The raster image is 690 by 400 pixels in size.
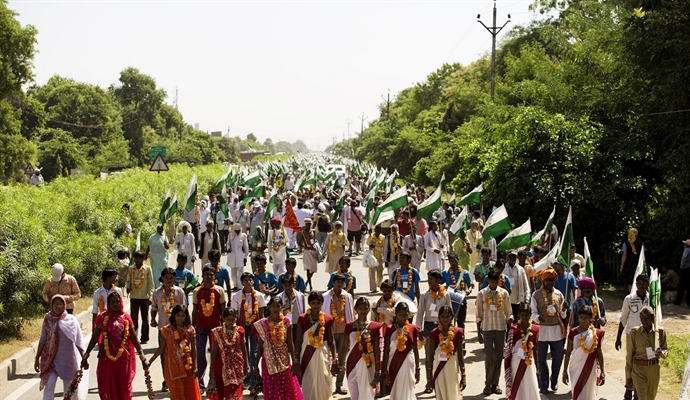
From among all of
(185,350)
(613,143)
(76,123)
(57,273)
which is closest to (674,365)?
(185,350)

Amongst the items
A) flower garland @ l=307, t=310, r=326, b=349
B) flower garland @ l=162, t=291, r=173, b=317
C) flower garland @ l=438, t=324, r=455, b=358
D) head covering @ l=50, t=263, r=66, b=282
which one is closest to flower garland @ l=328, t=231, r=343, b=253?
flower garland @ l=162, t=291, r=173, b=317

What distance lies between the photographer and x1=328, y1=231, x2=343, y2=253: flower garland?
16.3 metres

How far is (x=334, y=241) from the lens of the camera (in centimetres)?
1638

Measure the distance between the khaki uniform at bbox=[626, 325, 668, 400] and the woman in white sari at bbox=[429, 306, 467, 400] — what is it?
182 cm

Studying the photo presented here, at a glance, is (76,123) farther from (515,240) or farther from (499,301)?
(499,301)

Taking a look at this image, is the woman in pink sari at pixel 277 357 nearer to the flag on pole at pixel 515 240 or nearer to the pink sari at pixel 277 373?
the pink sari at pixel 277 373

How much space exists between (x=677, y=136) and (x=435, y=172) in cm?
1841

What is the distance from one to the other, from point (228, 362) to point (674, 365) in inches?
251

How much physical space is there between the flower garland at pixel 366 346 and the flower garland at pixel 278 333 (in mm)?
754

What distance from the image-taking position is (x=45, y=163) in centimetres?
5719

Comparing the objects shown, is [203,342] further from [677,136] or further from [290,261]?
[677,136]

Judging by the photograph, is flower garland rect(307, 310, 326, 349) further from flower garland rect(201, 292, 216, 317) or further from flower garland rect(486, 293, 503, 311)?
flower garland rect(486, 293, 503, 311)

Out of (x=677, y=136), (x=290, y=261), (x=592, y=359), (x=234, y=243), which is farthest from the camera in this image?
(x=677, y=136)

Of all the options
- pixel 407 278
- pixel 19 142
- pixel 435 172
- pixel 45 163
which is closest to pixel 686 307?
pixel 407 278
